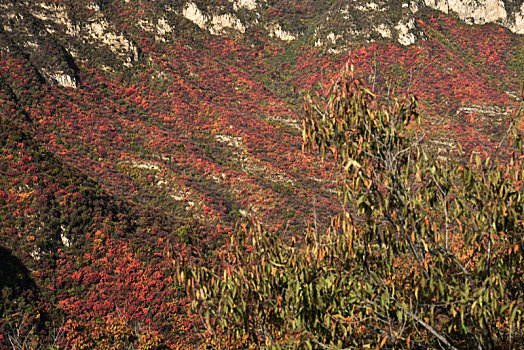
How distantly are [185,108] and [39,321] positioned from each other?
53.2 m

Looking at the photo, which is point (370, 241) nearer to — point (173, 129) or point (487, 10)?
point (173, 129)

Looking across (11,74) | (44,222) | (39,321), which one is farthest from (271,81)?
(39,321)

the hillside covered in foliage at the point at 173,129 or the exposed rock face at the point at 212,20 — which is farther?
the exposed rock face at the point at 212,20

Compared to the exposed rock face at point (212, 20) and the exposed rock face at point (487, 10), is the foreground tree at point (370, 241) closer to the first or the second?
the exposed rock face at point (212, 20)

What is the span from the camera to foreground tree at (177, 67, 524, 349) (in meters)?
5.39

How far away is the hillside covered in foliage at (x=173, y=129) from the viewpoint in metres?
22.4

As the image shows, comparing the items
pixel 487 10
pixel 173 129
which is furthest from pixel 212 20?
pixel 487 10

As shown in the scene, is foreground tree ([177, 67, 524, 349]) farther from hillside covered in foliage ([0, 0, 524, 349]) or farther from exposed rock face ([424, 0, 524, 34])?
exposed rock face ([424, 0, 524, 34])

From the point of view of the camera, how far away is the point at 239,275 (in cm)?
581

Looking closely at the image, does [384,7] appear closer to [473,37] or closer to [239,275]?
[473,37]

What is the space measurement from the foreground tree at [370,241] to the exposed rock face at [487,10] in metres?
122

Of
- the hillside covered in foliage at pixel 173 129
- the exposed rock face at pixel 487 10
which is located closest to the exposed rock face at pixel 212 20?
the hillside covered in foliage at pixel 173 129

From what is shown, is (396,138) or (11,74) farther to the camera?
(11,74)

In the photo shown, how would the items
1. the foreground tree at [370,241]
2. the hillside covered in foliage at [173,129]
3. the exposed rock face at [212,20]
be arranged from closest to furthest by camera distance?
the foreground tree at [370,241] < the hillside covered in foliage at [173,129] < the exposed rock face at [212,20]
